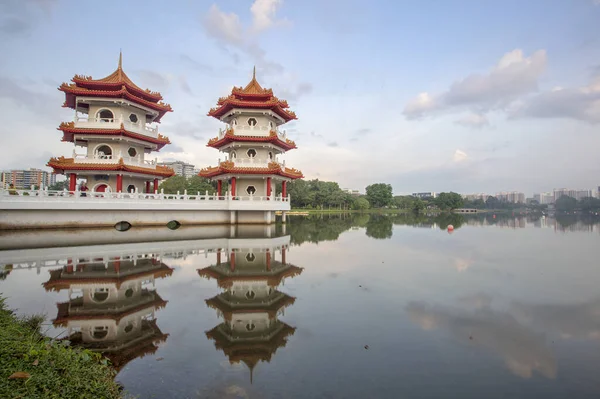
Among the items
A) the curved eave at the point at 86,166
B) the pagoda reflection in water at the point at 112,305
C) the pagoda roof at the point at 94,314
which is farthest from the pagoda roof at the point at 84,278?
the curved eave at the point at 86,166

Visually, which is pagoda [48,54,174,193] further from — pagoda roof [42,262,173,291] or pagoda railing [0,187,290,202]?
pagoda roof [42,262,173,291]

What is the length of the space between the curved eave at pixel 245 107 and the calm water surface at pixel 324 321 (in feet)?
60.4

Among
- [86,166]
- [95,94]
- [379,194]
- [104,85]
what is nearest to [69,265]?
[86,166]

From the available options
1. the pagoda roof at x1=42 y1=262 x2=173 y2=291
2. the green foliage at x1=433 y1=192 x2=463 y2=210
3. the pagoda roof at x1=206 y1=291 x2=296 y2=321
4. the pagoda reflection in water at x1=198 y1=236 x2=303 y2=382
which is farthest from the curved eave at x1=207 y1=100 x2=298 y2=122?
the green foliage at x1=433 y1=192 x2=463 y2=210

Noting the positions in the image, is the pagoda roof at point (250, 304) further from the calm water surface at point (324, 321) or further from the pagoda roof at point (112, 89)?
the pagoda roof at point (112, 89)

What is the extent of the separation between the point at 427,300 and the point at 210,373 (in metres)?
6.10

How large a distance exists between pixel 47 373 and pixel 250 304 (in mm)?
4856

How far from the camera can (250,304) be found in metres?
8.47

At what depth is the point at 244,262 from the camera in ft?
45.7

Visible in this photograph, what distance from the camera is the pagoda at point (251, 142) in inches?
1141

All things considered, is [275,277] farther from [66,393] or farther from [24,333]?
[66,393]

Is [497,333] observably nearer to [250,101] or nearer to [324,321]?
[324,321]

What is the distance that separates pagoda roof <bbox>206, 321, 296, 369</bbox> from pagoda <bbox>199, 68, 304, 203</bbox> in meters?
22.3

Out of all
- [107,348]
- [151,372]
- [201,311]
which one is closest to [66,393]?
[151,372]
